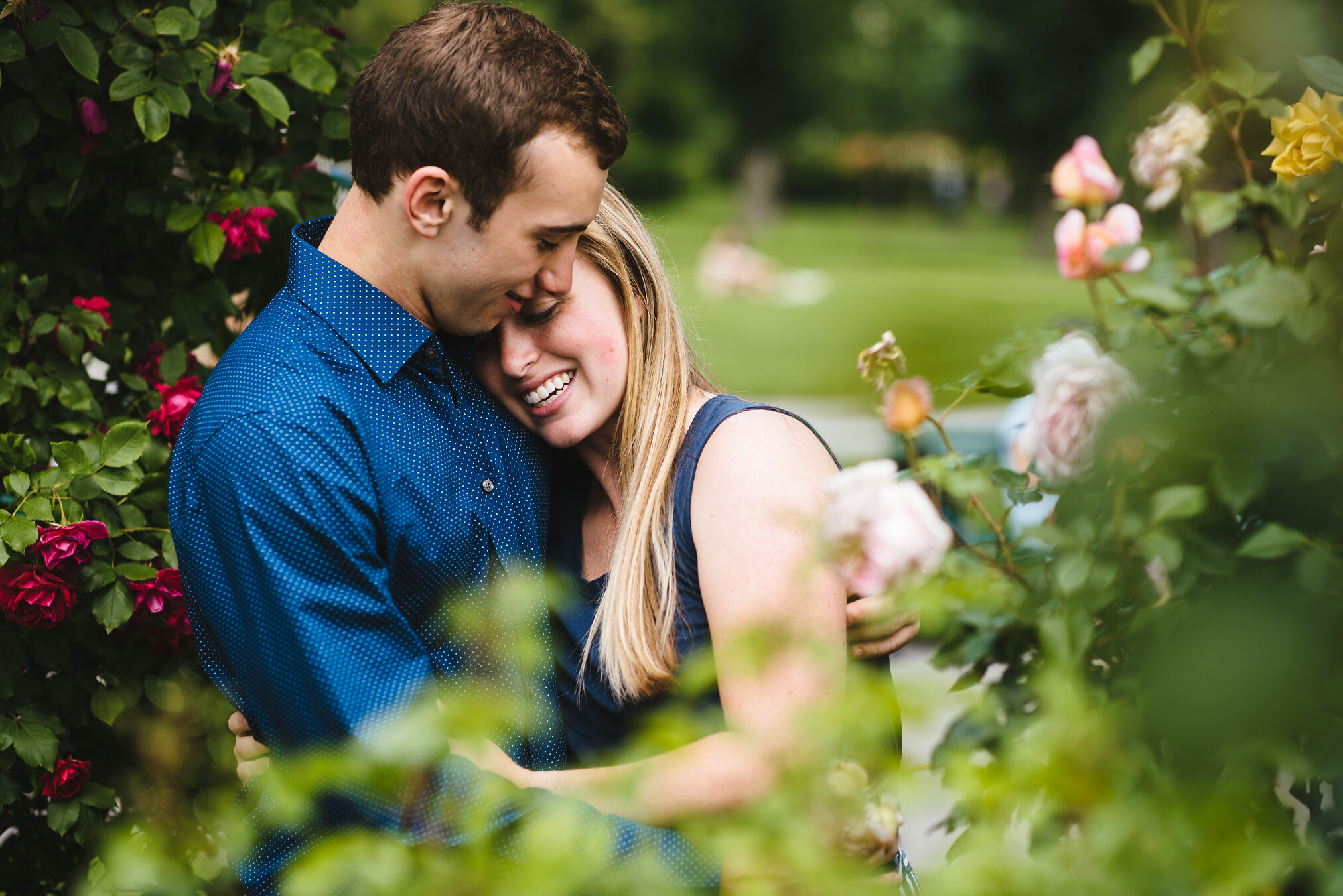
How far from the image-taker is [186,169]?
7.36ft

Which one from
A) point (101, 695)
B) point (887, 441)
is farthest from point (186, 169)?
point (887, 441)

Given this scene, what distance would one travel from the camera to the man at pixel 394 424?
156 cm

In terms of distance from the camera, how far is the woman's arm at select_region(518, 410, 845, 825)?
1519mm

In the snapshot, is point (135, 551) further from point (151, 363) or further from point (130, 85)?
Result: point (130, 85)

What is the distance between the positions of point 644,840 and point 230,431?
837 mm

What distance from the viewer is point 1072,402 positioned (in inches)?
41.0

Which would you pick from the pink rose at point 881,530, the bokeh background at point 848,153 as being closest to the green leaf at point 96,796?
the pink rose at point 881,530

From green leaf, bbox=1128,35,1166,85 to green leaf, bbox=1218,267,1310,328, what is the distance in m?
0.50

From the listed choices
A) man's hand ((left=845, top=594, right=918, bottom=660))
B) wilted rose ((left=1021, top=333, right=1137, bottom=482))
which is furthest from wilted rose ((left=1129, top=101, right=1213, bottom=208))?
man's hand ((left=845, top=594, right=918, bottom=660))

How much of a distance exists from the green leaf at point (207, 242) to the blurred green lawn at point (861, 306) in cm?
88

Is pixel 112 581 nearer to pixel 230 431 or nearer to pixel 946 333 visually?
pixel 230 431

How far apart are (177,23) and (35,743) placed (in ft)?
4.32

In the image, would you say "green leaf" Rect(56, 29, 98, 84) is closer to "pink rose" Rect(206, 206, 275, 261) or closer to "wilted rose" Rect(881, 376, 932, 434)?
"pink rose" Rect(206, 206, 275, 261)

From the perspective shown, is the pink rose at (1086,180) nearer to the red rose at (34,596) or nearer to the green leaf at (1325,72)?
the green leaf at (1325,72)
